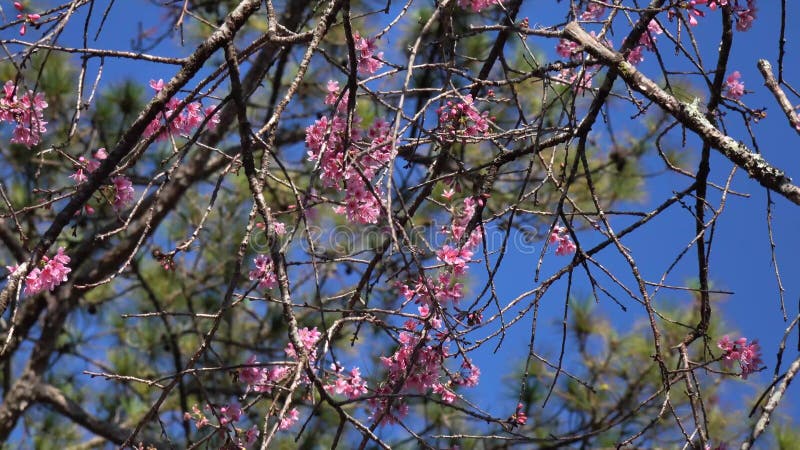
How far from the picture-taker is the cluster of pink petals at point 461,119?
1771mm

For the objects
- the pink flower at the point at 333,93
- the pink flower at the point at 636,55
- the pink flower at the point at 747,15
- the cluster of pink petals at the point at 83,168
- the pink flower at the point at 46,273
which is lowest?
the pink flower at the point at 46,273

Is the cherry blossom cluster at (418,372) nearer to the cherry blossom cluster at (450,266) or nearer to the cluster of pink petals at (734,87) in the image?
the cherry blossom cluster at (450,266)

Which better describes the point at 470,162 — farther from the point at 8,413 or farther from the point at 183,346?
the point at 8,413

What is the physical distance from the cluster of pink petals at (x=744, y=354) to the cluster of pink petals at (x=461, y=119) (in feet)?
2.39

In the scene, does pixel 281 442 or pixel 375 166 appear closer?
pixel 375 166

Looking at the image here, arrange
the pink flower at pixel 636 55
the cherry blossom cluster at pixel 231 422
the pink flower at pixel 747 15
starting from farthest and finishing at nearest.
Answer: the pink flower at pixel 636 55 < the pink flower at pixel 747 15 < the cherry blossom cluster at pixel 231 422

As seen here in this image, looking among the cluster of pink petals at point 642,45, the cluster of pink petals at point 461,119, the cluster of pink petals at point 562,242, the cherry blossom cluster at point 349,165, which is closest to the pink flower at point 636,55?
the cluster of pink petals at point 642,45

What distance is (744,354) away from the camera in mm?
1874

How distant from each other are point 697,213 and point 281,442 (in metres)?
2.76

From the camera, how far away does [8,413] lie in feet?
11.3

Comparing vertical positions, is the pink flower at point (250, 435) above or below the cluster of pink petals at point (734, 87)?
below

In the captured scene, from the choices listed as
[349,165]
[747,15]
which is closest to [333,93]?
[349,165]

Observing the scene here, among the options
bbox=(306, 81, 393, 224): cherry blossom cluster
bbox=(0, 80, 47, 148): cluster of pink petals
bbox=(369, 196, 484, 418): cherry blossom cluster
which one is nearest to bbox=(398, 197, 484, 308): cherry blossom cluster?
bbox=(369, 196, 484, 418): cherry blossom cluster

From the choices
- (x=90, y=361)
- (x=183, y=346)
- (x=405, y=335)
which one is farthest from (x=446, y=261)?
(x=183, y=346)
